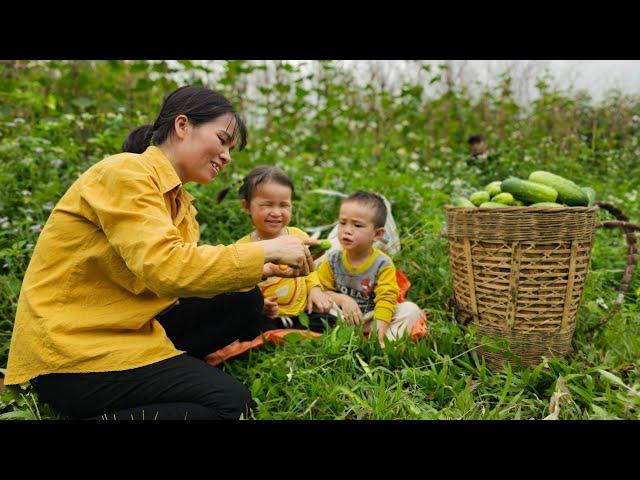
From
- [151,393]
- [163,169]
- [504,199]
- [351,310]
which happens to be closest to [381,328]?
[351,310]

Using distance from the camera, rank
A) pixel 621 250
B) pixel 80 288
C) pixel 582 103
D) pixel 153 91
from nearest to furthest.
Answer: pixel 80 288 → pixel 621 250 → pixel 153 91 → pixel 582 103

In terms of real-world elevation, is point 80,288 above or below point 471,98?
below

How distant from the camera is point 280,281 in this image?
2.92 m

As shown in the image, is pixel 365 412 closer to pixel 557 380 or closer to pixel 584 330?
pixel 557 380

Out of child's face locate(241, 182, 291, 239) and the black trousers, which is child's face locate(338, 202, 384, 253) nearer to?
child's face locate(241, 182, 291, 239)

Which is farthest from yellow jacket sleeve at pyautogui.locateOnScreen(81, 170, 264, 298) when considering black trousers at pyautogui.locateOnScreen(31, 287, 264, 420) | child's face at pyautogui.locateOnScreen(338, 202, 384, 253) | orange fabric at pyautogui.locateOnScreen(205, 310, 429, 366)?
child's face at pyautogui.locateOnScreen(338, 202, 384, 253)

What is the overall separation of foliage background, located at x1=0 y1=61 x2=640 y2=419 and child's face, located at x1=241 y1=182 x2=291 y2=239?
2.24 feet

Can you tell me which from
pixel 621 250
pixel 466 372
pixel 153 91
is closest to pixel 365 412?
pixel 466 372

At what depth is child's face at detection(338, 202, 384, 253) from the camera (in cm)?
282

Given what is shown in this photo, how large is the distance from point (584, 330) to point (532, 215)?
835mm

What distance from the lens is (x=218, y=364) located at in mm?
2471

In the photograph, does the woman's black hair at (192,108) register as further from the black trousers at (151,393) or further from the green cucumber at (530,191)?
the green cucumber at (530,191)

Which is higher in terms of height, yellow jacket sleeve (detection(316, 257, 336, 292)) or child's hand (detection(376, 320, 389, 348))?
yellow jacket sleeve (detection(316, 257, 336, 292))

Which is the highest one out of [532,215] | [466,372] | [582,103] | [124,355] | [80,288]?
[582,103]
